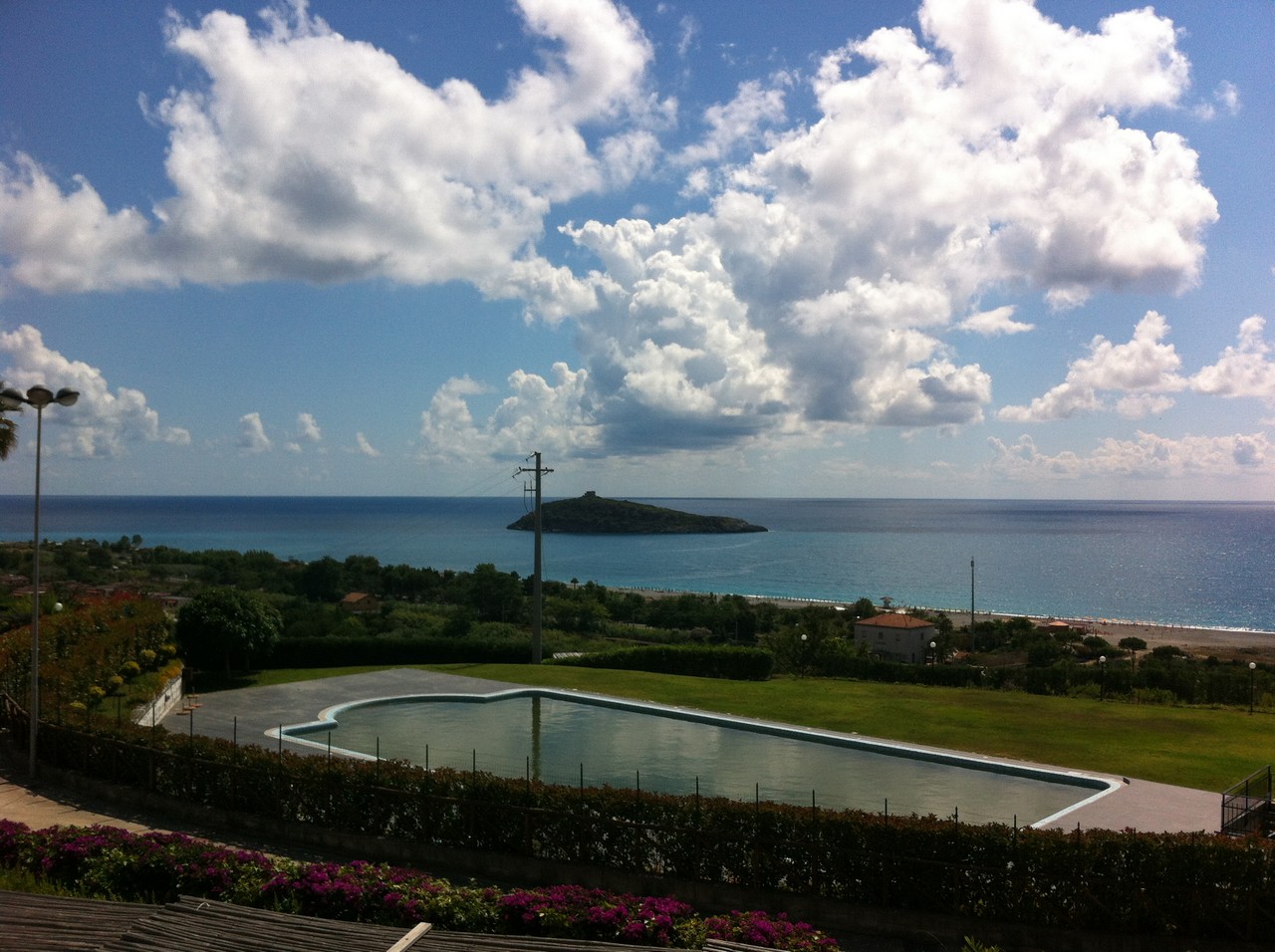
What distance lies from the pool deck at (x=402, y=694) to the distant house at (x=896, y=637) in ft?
119

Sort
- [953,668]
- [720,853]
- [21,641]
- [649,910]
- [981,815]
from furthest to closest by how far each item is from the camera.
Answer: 1. [953,668]
2. [21,641]
3. [981,815]
4. [720,853]
5. [649,910]

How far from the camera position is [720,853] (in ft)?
37.5

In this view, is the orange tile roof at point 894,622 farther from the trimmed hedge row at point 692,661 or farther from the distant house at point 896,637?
the trimmed hedge row at point 692,661

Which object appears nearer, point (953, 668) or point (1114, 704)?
point (1114, 704)

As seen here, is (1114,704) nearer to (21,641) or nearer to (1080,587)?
(21,641)

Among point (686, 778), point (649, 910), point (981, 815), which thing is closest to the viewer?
Result: point (649, 910)

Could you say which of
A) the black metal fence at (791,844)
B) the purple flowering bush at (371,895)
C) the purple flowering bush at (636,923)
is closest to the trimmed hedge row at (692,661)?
the black metal fence at (791,844)

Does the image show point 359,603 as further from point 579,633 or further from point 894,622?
point 894,622

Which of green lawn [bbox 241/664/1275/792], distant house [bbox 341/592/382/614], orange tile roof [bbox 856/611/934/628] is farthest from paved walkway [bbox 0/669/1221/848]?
orange tile roof [bbox 856/611/934/628]

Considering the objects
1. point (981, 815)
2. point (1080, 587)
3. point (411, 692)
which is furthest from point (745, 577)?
point (981, 815)

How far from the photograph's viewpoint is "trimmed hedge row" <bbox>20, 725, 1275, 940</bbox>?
10164mm

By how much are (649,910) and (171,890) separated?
4986 mm

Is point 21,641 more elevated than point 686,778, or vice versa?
point 21,641

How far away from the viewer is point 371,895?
852cm
